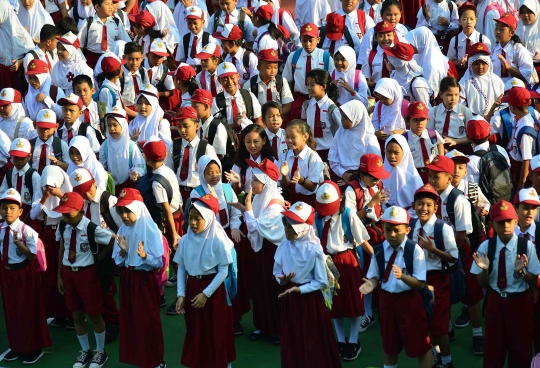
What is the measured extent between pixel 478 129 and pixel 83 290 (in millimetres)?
4374

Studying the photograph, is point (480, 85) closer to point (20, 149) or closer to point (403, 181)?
point (403, 181)

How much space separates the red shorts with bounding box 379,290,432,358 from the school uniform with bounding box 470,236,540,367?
0.56 metres

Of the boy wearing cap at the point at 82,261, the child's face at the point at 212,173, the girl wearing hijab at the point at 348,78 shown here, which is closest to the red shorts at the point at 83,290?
the boy wearing cap at the point at 82,261

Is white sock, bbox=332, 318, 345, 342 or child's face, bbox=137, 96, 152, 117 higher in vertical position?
child's face, bbox=137, 96, 152, 117

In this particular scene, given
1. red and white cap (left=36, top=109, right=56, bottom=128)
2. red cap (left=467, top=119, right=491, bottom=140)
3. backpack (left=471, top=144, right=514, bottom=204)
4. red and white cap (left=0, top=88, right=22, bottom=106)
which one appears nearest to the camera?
backpack (left=471, top=144, right=514, bottom=204)

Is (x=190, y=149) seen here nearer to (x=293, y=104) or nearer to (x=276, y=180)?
(x=276, y=180)

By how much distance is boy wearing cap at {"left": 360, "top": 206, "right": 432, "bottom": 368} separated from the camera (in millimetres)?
8289

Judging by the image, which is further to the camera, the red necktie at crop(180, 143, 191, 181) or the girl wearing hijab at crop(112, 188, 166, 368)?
the red necktie at crop(180, 143, 191, 181)

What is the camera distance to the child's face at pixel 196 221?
8.70 m

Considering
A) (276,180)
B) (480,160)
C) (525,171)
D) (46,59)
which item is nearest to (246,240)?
(276,180)

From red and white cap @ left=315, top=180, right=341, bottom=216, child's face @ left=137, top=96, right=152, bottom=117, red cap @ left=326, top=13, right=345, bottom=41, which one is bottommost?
red and white cap @ left=315, top=180, right=341, bottom=216

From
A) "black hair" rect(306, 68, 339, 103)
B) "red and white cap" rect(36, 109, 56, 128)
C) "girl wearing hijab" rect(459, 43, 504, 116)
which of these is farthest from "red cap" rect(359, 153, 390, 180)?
"red and white cap" rect(36, 109, 56, 128)

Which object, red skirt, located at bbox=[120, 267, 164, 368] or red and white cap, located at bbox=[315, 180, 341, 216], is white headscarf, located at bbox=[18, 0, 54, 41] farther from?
red and white cap, located at bbox=[315, 180, 341, 216]

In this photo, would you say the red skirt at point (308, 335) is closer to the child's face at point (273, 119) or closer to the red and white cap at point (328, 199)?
the red and white cap at point (328, 199)
